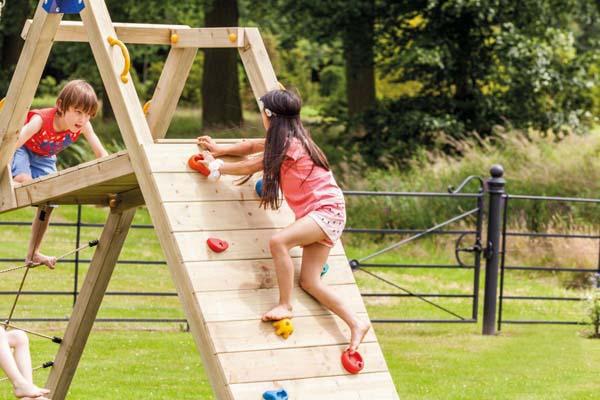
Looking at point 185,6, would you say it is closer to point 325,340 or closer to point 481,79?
point 481,79

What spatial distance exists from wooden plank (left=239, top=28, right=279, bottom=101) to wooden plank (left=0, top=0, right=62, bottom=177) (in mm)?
907

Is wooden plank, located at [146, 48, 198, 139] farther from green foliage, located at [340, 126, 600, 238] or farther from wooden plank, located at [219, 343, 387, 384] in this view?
green foliage, located at [340, 126, 600, 238]

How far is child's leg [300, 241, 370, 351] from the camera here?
16.0 ft

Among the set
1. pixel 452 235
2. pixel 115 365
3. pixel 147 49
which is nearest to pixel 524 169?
pixel 452 235

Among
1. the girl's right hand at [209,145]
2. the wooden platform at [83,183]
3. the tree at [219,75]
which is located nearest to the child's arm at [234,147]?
the girl's right hand at [209,145]

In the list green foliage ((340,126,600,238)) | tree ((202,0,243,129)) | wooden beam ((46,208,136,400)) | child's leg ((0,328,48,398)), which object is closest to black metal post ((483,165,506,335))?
green foliage ((340,126,600,238))

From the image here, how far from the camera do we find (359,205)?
14.7 metres

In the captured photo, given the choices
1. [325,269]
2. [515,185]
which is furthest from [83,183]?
[515,185]

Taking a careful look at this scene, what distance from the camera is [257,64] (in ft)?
17.9

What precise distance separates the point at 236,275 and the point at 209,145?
2.20ft

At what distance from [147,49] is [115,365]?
68.7 feet

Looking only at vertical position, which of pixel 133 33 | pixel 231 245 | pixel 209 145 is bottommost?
pixel 231 245

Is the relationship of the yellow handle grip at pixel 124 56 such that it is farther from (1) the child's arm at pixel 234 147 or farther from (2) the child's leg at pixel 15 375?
(2) the child's leg at pixel 15 375

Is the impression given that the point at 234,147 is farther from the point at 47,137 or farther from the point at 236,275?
the point at 47,137
